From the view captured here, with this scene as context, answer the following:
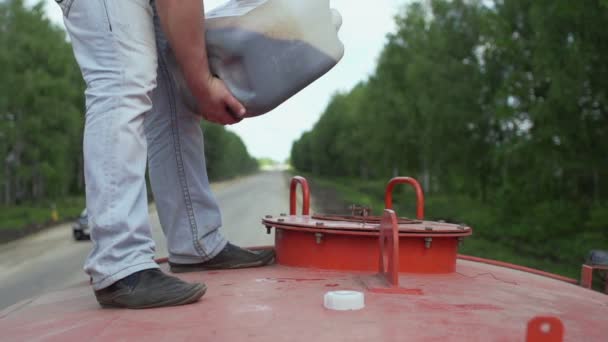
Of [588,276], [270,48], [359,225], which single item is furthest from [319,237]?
[588,276]

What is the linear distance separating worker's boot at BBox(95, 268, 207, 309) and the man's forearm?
68cm

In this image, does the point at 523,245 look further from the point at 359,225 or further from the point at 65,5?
the point at 65,5

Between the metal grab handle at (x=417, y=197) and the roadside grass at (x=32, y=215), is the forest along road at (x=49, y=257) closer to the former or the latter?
the roadside grass at (x=32, y=215)

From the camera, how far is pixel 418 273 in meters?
2.51

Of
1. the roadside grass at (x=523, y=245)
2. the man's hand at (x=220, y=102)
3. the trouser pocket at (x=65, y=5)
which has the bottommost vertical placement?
the roadside grass at (x=523, y=245)

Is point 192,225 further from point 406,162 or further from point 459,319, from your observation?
point 406,162

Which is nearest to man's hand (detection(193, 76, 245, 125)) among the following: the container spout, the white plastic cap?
the container spout

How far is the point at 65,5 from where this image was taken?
2008 mm

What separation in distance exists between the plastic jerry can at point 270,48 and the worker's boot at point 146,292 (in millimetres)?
659

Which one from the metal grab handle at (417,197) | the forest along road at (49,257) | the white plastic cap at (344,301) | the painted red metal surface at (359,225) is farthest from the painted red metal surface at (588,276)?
the forest along road at (49,257)

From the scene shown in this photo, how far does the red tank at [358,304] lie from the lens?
157cm

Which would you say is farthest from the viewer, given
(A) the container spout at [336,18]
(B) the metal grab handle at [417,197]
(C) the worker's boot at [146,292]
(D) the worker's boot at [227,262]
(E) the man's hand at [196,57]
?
(B) the metal grab handle at [417,197]

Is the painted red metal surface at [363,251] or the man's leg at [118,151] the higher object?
the man's leg at [118,151]

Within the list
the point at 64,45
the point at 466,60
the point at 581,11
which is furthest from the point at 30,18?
the point at 581,11
